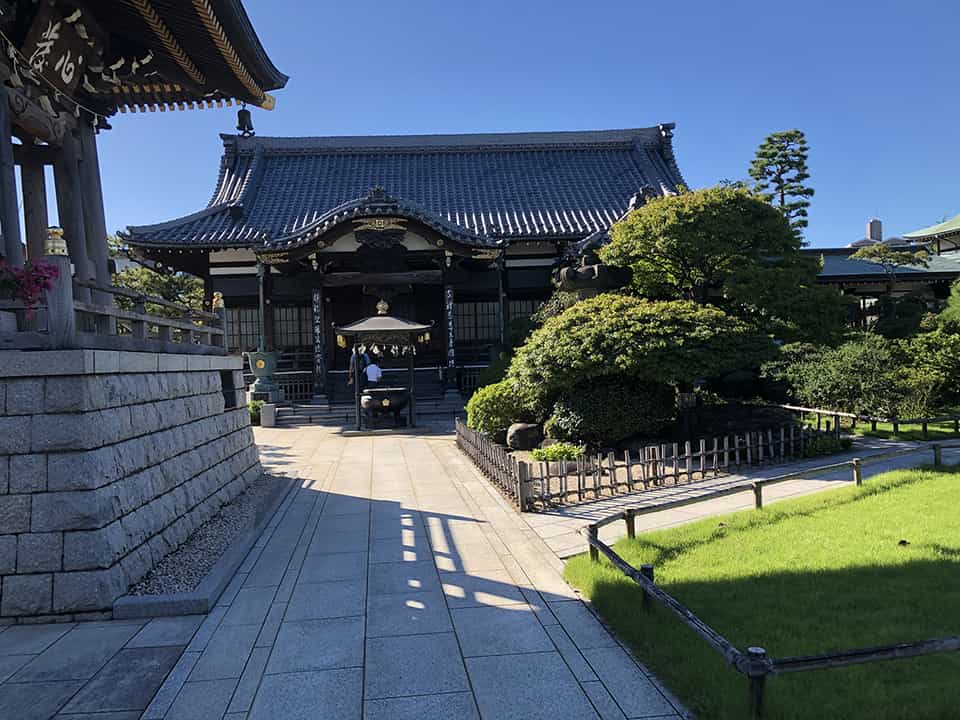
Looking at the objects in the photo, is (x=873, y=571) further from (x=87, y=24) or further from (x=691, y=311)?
(x=87, y=24)

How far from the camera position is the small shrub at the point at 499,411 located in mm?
12164

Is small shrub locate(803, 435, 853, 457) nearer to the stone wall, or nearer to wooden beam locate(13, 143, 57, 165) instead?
the stone wall

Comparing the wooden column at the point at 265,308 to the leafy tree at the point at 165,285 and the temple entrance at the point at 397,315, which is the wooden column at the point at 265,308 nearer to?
the temple entrance at the point at 397,315

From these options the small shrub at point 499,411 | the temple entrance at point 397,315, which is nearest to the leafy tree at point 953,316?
the small shrub at point 499,411

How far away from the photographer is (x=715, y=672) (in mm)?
3439

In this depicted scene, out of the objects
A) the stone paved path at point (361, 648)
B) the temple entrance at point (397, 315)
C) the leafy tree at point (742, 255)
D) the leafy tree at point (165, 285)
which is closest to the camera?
the stone paved path at point (361, 648)

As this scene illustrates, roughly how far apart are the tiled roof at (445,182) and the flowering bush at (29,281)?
1328 centimetres

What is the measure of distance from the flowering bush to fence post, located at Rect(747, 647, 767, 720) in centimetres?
587

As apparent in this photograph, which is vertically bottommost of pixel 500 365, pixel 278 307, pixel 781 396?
pixel 781 396

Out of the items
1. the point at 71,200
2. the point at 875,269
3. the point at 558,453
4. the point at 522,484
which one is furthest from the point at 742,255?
the point at 71,200

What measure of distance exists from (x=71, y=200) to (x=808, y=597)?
35.7ft

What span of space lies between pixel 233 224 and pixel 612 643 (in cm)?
1986

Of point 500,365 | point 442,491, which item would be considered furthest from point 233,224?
point 442,491

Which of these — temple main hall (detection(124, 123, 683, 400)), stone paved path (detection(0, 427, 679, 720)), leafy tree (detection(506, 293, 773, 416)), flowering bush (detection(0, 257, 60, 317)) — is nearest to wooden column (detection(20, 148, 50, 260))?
flowering bush (detection(0, 257, 60, 317))
